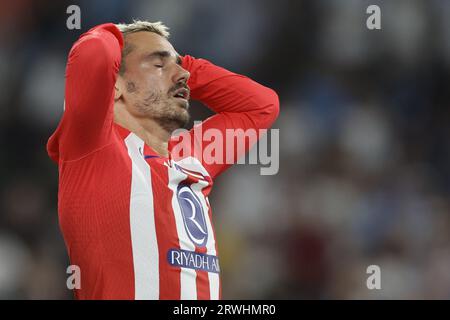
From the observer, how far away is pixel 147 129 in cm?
267

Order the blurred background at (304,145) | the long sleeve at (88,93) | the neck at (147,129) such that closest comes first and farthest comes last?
the long sleeve at (88,93) → the neck at (147,129) → the blurred background at (304,145)

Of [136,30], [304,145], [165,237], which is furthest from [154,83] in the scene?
[304,145]

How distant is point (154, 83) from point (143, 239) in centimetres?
64

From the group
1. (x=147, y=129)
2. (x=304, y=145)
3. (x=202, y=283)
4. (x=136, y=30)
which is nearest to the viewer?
(x=202, y=283)

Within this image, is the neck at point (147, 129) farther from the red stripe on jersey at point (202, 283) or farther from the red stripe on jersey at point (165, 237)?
the red stripe on jersey at point (202, 283)

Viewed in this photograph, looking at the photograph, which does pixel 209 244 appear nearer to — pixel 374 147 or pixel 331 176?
pixel 331 176

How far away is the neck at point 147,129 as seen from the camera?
2.64 m

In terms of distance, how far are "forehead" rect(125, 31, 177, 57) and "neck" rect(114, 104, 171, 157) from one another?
0.24 m

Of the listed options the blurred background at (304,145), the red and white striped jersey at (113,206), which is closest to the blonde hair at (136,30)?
the red and white striped jersey at (113,206)

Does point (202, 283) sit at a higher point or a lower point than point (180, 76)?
lower

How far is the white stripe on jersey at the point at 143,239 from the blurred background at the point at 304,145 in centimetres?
230

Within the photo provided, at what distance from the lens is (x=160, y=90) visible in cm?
270

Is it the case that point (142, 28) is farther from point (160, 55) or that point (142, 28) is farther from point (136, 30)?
point (160, 55)

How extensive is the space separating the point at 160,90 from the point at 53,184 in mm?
2452
